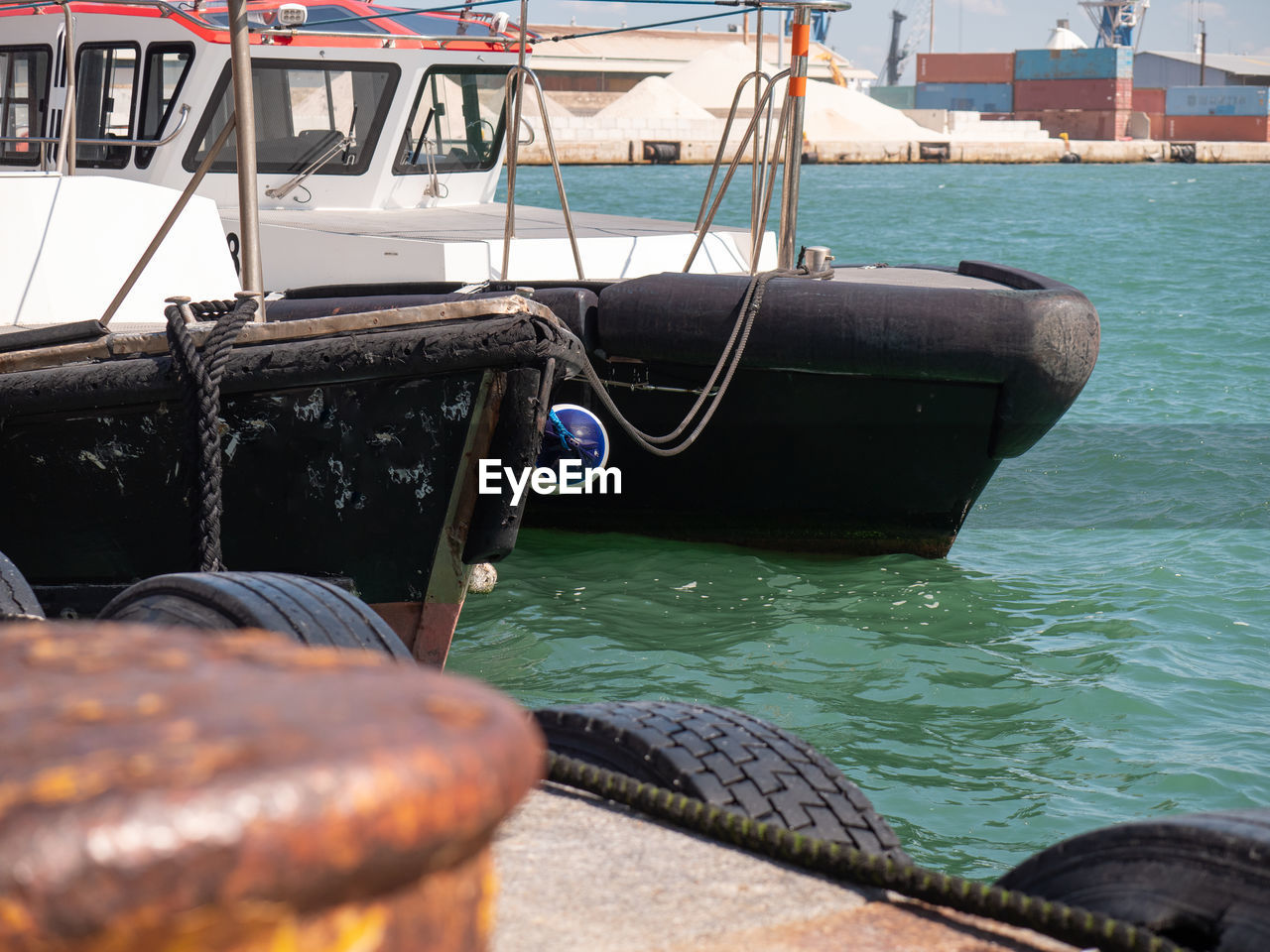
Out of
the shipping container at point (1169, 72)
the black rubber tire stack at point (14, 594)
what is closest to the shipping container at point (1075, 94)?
the shipping container at point (1169, 72)

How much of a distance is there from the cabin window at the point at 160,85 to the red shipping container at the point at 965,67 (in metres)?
96.9

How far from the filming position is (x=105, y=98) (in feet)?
24.2

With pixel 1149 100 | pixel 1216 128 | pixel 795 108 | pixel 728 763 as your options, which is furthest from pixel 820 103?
pixel 728 763

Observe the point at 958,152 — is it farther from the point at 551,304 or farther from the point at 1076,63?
the point at 551,304

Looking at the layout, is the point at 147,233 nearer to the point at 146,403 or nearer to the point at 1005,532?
the point at 146,403

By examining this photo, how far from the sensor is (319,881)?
0.89 metres

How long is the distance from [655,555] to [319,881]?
5.68m

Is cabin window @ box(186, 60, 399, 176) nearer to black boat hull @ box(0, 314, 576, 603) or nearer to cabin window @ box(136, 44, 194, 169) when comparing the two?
cabin window @ box(136, 44, 194, 169)

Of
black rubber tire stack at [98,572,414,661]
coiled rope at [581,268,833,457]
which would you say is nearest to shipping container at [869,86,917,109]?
coiled rope at [581,268,833,457]

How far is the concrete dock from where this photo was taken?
1685mm

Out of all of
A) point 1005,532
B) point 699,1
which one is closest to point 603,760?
point 699,1

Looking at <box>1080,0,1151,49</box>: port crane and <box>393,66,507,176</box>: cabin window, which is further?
<box>1080,0,1151,49</box>: port crane

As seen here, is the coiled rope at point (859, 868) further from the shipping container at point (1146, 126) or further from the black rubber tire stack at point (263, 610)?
the shipping container at point (1146, 126)

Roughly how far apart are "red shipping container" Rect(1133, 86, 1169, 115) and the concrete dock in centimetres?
10002
